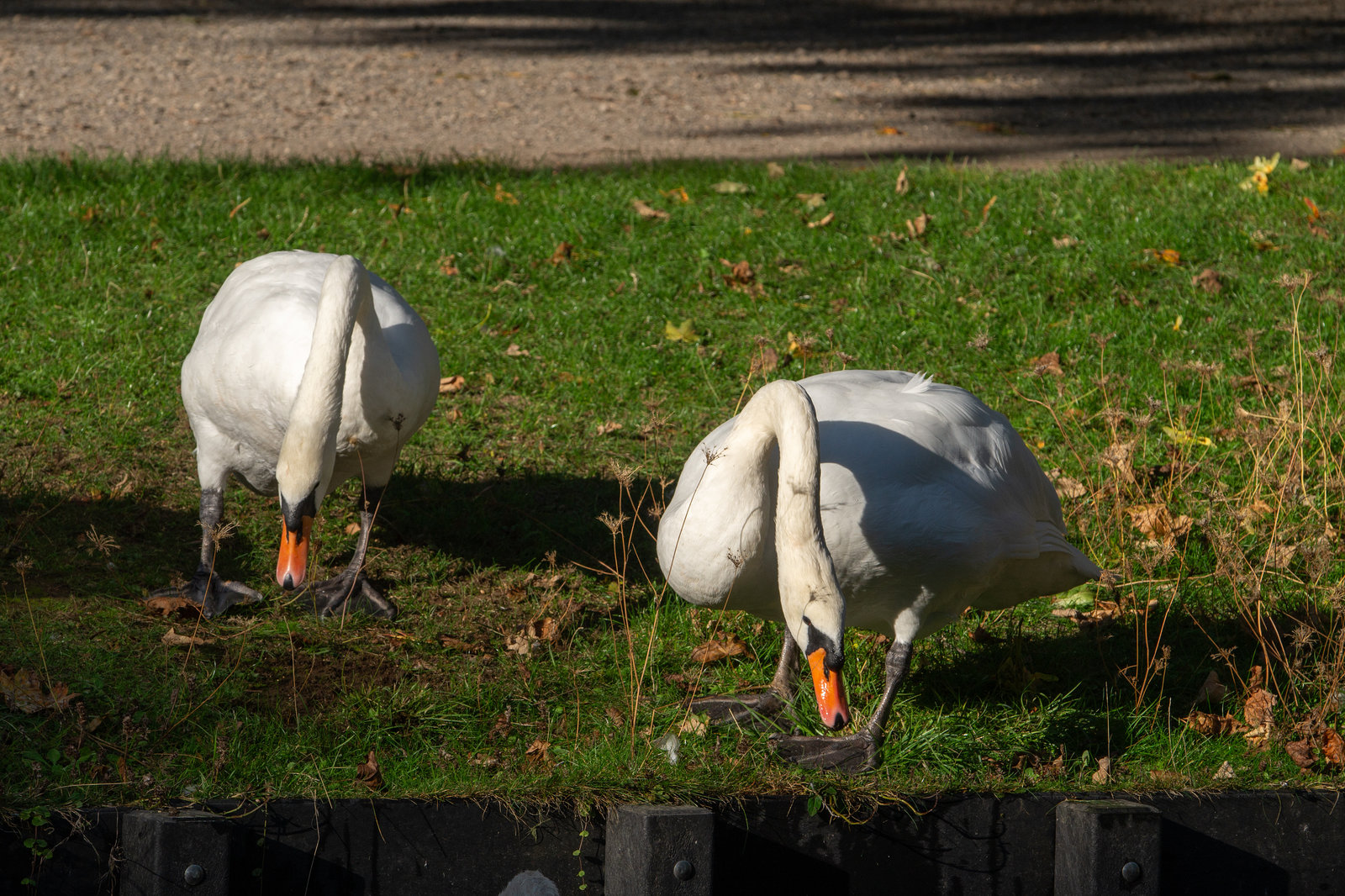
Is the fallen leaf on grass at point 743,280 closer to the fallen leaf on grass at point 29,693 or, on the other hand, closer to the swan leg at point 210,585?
the swan leg at point 210,585

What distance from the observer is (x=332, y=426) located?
3.86 metres

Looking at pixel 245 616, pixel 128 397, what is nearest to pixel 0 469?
pixel 128 397

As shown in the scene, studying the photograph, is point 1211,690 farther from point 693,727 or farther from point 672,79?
point 672,79

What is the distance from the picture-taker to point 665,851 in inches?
116

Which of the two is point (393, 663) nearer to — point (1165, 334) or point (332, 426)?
point (332, 426)

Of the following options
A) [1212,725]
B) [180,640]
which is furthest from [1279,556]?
[180,640]

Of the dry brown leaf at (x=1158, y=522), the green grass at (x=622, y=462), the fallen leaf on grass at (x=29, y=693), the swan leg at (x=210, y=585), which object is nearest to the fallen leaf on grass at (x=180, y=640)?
the green grass at (x=622, y=462)

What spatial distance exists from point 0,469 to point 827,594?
12.5 ft

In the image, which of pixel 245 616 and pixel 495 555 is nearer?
pixel 245 616

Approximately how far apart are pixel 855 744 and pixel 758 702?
1.57ft

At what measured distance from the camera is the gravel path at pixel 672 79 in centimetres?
956

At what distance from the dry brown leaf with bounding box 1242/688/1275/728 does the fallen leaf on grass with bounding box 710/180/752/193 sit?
16.7ft

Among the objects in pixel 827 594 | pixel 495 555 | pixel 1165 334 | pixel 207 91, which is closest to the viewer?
pixel 827 594

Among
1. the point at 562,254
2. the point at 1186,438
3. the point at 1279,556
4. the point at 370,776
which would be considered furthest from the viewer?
the point at 562,254
